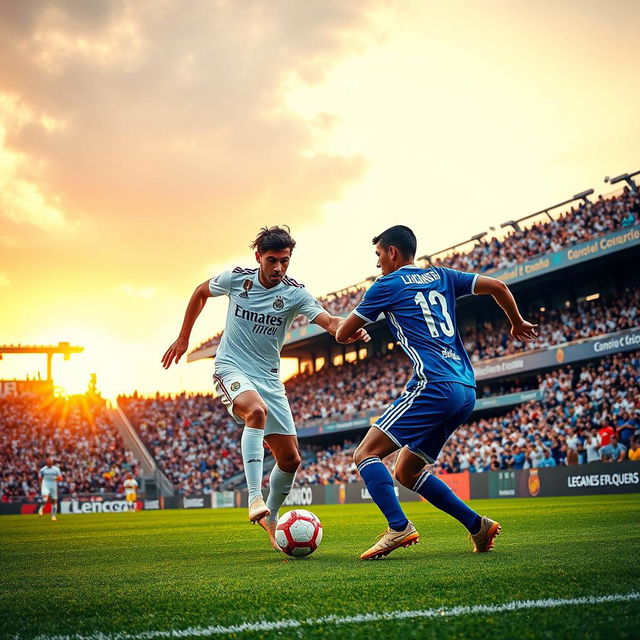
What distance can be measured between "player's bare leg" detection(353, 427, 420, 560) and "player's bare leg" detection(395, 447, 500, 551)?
0.14 meters

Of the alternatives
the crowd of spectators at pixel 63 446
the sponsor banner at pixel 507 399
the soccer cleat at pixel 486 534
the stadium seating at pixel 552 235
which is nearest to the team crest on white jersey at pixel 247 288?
the soccer cleat at pixel 486 534

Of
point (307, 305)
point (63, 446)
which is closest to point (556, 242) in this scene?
point (307, 305)

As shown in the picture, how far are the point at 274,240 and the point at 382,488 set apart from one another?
254 centimetres

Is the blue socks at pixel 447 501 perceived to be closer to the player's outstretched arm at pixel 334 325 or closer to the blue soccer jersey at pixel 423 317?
the blue soccer jersey at pixel 423 317

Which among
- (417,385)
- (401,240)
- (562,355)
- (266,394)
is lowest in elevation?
(417,385)

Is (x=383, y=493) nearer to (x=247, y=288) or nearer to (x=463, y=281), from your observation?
(x=463, y=281)

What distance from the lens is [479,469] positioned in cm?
2764

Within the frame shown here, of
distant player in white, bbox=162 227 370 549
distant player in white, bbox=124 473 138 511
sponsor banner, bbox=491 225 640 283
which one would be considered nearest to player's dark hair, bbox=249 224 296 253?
distant player in white, bbox=162 227 370 549

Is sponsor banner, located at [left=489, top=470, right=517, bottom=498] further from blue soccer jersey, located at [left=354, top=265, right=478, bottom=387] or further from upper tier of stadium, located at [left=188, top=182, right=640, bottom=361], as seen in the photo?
blue soccer jersey, located at [left=354, top=265, right=478, bottom=387]

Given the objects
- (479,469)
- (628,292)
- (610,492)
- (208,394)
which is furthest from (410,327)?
(208,394)

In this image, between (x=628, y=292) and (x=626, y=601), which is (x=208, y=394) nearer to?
(x=628, y=292)

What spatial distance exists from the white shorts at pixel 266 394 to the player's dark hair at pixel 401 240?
79.5 inches

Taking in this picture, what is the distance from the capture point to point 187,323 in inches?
312

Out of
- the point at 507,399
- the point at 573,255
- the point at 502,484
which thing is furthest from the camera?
the point at 507,399
